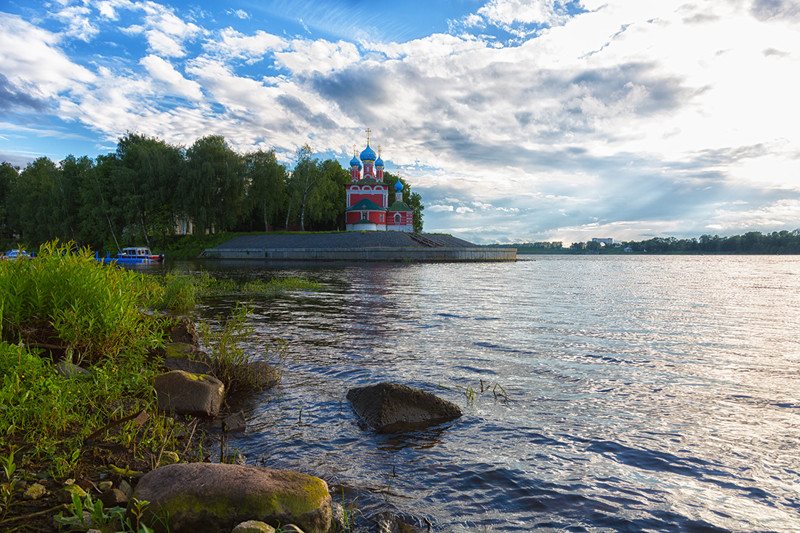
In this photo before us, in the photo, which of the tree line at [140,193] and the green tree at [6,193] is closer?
the tree line at [140,193]

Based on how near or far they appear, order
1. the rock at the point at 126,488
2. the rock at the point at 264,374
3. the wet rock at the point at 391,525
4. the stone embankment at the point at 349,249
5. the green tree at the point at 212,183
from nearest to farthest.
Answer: the rock at the point at 126,488 → the wet rock at the point at 391,525 → the rock at the point at 264,374 → the stone embankment at the point at 349,249 → the green tree at the point at 212,183

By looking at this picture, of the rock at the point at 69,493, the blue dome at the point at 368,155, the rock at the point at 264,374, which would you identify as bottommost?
the rock at the point at 264,374

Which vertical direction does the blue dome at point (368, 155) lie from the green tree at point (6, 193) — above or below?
above

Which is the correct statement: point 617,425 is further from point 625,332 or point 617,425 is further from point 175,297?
point 175,297

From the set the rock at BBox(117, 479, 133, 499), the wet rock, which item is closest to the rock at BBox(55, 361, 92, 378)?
the rock at BBox(117, 479, 133, 499)

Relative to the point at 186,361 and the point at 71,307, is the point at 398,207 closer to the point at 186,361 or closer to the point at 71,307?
the point at 186,361

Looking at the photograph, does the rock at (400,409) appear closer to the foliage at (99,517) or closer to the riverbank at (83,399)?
the riverbank at (83,399)

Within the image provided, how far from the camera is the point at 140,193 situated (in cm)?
7088

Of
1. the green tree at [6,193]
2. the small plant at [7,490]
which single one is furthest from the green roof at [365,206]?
the small plant at [7,490]

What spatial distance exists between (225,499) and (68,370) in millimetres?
3565

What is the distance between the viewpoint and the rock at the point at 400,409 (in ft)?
22.7

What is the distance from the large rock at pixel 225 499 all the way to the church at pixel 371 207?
3335 inches

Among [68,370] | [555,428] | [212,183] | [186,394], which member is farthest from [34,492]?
[212,183]

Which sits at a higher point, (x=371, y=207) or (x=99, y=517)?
(x=371, y=207)
